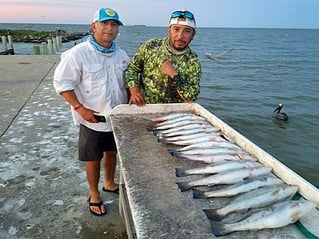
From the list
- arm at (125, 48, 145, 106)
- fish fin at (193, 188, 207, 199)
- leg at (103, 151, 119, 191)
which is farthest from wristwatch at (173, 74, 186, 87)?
fish fin at (193, 188, 207, 199)

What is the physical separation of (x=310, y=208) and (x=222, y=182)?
0.53 m

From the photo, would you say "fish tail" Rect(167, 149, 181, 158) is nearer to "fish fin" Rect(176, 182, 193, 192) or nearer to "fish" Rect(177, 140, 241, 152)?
"fish" Rect(177, 140, 241, 152)

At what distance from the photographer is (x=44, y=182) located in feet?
13.1

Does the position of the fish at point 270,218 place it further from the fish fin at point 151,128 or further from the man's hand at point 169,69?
the man's hand at point 169,69

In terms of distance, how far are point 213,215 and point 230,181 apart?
0.42 m

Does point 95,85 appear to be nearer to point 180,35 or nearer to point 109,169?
point 180,35

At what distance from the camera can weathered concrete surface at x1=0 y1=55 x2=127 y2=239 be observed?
10.5ft

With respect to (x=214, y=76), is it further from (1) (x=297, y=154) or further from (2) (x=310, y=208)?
(2) (x=310, y=208)

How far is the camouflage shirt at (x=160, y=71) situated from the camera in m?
3.48

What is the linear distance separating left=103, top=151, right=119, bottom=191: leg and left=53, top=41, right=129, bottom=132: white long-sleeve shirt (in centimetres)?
48

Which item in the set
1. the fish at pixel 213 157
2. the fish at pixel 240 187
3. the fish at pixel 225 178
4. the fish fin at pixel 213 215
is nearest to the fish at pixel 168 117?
the fish at pixel 213 157

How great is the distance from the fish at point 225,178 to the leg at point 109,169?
1732mm

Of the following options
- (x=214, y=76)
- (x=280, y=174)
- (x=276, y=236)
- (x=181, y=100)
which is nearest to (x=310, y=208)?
(x=276, y=236)

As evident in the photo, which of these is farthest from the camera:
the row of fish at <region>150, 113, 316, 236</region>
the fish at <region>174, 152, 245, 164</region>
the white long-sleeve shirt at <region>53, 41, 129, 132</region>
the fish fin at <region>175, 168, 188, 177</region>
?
the white long-sleeve shirt at <region>53, 41, 129, 132</region>
